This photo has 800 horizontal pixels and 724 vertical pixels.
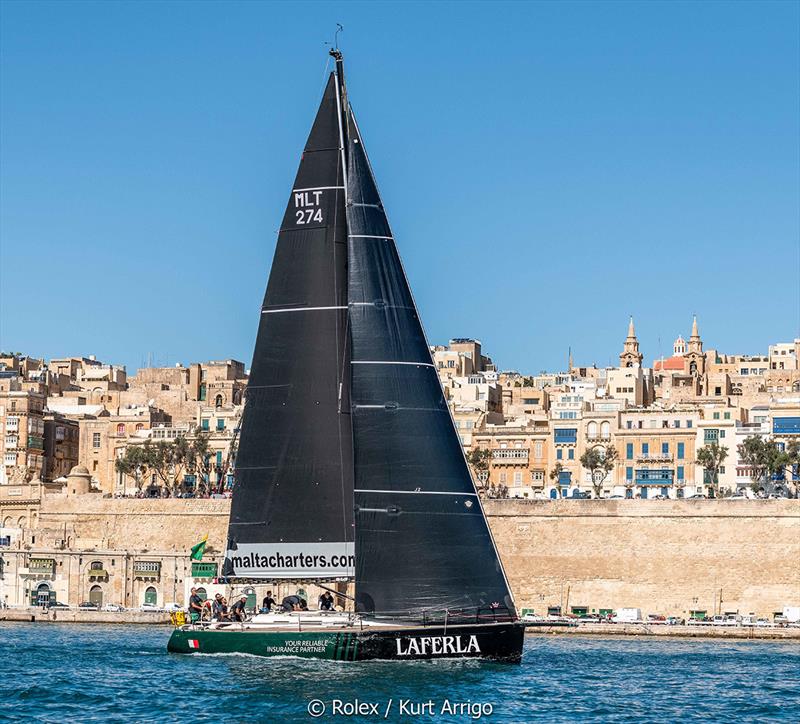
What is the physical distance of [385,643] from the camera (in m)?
34.5

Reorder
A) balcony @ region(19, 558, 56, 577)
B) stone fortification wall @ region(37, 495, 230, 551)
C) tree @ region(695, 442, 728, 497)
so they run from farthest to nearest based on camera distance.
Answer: tree @ region(695, 442, 728, 497) < stone fortification wall @ region(37, 495, 230, 551) < balcony @ region(19, 558, 56, 577)

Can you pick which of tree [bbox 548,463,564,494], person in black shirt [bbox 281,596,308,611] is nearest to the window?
tree [bbox 548,463,564,494]

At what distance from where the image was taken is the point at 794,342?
441 feet

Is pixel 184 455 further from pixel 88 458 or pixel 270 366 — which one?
pixel 270 366

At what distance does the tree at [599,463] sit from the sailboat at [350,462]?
47.9m

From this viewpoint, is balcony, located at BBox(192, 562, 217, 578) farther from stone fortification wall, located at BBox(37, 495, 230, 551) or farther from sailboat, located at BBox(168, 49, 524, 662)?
sailboat, located at BBox(168, 49, 524, 662)

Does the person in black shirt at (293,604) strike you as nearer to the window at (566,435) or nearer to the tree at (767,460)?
the tree at (767,460)

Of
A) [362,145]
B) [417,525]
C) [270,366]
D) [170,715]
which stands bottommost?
[170,715]

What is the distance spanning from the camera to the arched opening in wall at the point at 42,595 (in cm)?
7469

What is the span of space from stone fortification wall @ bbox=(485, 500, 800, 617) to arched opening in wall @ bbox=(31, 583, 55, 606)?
67.1ft

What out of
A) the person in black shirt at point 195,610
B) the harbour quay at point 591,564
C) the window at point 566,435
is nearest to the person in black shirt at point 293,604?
the person in black shirt at point 195,610

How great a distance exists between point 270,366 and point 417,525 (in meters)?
5.24

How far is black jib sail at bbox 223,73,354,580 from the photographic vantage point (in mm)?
36875

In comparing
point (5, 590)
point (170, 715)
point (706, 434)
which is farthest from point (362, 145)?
point (706, 434)
